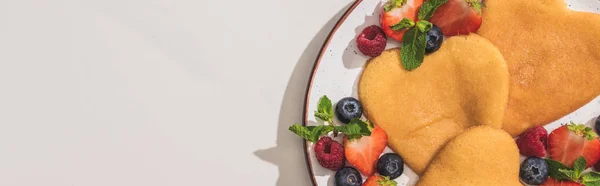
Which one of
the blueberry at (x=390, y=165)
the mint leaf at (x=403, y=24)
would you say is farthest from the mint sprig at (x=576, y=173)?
the mint leaf at (x=403, y=24)

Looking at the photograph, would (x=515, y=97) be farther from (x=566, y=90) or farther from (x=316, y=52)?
(x=316, y=52)

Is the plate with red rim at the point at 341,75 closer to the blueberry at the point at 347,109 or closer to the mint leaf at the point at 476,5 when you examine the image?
the blueberry at the point at 347,109

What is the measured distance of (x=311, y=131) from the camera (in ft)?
5.45

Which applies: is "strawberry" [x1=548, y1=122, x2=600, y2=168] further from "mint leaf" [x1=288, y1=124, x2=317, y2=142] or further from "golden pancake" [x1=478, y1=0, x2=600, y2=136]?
"mint leaf" [x1=288, y1=124, x2=317, y2=142]

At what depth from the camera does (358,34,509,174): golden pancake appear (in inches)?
64.7

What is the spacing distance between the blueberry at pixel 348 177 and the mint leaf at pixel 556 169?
415 millimetres

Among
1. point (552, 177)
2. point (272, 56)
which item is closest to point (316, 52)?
point (272, 56)

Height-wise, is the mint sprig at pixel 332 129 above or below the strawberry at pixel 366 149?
above

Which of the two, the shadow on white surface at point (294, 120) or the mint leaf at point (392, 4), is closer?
the mint leaf at point (392, 4)

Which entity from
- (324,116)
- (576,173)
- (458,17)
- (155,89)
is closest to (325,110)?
(324,116)

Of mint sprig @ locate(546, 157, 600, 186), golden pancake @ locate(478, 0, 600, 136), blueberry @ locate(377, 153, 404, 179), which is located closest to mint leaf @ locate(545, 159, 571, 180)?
mint sprig @ locate(546, 157, 600, 186)

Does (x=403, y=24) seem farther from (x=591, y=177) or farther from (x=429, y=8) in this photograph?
(x=591, y=177)

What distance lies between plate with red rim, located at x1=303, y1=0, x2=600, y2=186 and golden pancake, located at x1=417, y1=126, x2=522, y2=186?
0.10m

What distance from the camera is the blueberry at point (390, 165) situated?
164 cm
